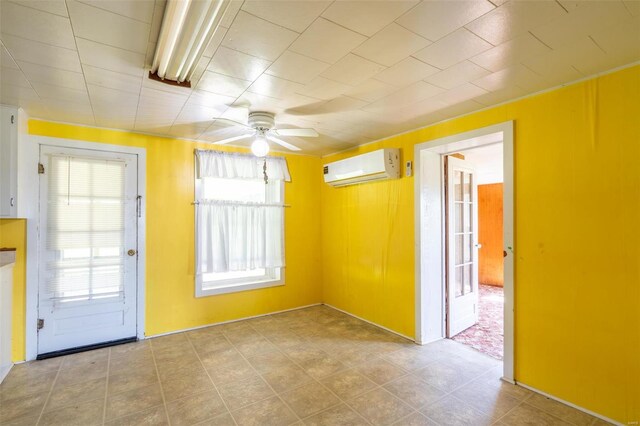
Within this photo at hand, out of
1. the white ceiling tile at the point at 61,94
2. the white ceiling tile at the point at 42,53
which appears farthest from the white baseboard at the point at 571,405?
the white ceiling tile at the point at 61,94

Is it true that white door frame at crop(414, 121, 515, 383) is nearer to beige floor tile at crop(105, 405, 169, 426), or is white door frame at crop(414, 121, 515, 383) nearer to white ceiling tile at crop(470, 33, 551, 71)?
white ceiling tile at crop(470, 33, 551, 71)

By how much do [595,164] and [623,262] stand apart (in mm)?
657

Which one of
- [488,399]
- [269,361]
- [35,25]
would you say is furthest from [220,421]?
[35,25]

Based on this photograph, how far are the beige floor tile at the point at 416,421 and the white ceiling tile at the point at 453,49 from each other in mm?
2303

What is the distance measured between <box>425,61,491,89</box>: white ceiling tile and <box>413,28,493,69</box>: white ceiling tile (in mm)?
77

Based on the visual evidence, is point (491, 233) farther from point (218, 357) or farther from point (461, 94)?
point (218, 357)

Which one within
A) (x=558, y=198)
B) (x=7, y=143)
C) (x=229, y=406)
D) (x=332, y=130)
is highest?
(x=332, y=130)

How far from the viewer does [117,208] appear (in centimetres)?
324

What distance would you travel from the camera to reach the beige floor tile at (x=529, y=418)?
1953 millimetres

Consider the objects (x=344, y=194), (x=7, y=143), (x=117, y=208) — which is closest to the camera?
(x=7, y=143)

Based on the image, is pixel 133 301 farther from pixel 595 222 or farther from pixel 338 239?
pixel 595 222

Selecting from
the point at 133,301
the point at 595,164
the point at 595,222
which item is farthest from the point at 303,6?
the point at 133,301

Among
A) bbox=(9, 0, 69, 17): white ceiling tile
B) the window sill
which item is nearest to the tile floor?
the window sill

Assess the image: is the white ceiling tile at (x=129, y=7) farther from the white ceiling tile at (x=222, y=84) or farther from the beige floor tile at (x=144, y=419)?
the beige floor tile at (x=144, y=419)
